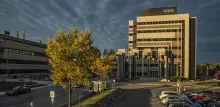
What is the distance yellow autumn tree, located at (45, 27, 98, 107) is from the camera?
73.7 feet

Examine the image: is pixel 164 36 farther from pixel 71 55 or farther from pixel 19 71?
pixel 71 55

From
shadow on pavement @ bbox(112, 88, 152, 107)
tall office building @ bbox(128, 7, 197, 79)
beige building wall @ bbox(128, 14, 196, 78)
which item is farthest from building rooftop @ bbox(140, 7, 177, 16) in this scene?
shadow on pavement @ bbox(112, 88, 152, 107)

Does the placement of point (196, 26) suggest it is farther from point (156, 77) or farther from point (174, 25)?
point (156, 77)

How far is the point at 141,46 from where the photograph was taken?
114 m

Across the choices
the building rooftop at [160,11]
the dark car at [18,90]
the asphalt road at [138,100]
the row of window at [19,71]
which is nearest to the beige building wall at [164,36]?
Result: the building rooftop at [160,11]

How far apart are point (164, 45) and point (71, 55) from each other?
9094cm

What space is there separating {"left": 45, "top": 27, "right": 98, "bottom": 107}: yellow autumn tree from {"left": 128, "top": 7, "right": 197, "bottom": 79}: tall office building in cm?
7288

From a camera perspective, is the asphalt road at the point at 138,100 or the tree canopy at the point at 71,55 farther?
the asphalt road at the point at 138,100

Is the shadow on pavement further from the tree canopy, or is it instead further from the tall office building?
the tall office building

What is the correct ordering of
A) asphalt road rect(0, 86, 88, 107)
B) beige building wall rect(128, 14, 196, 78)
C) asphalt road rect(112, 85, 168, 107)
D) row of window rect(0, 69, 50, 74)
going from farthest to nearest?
1. beige building wall rect(128, 14, 196, 78)
2. row of window rect(0, 69, 50, 74)
3. asphalt road rect(112, 85, 168, 107)
4. asphalt road rect(0, 86, 88, 107)

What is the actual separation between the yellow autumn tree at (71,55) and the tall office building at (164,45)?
72.9m

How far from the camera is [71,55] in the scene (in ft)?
74.7

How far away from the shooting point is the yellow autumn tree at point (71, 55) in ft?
73.7

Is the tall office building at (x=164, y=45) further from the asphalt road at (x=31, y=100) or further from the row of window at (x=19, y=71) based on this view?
the asphalt road at (x=31, y=100)
